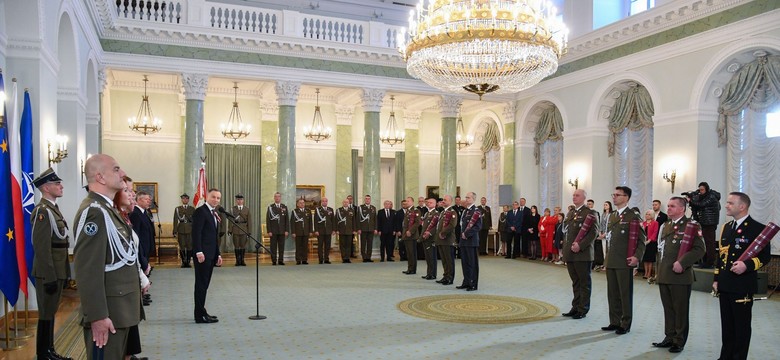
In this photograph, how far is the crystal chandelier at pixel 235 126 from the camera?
16641mm

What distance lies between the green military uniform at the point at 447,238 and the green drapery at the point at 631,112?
19.8 ft

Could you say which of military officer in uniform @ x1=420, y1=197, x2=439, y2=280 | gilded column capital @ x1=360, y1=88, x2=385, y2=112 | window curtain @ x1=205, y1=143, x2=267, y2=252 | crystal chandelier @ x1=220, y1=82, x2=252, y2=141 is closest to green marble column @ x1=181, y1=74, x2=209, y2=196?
crystal chandelier @ x1=220, y1=82, x2=252, y2=141

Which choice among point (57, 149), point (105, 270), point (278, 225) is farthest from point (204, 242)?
point (278, 225)

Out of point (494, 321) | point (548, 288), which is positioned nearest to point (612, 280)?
point (494, 321)

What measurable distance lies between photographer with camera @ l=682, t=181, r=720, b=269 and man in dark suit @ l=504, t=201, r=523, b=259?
5.52 m

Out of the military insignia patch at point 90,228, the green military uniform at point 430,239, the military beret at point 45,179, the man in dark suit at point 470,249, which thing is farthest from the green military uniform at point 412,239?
the military insignia patch at point 90,228

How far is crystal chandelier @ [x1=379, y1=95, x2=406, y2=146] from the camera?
18.7 m

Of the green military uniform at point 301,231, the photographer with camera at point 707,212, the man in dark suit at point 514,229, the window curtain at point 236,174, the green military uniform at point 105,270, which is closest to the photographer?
the green military uniform at point 105,270

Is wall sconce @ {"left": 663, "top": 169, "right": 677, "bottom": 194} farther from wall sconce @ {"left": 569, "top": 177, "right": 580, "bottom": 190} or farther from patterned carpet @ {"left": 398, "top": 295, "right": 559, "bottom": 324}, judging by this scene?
patterned carpet @ {"left": 398, "top": 295, "right": 559, "bottom": 324}

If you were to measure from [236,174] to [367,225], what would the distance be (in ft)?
18.4

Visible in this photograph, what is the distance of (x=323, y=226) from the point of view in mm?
14648

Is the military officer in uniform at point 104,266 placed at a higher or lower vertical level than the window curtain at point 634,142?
lower

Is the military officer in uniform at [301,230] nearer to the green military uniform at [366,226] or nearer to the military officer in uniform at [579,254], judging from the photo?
the green military uniform at [366,226]

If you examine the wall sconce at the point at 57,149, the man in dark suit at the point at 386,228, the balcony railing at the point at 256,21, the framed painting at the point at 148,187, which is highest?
the balcony railing at the point at 256,21
